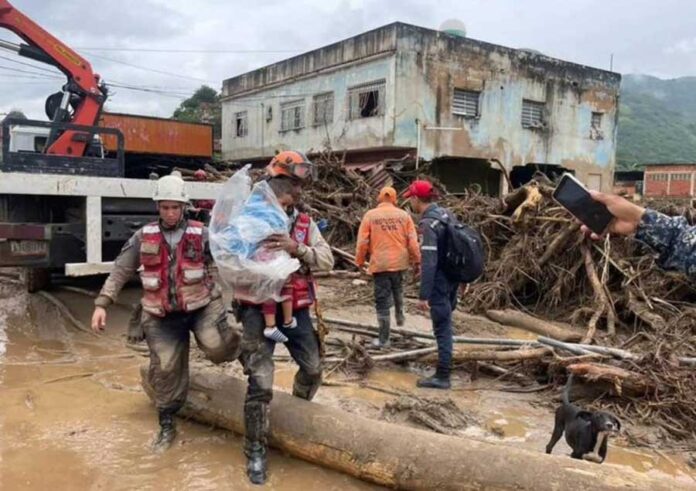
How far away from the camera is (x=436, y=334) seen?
525cm

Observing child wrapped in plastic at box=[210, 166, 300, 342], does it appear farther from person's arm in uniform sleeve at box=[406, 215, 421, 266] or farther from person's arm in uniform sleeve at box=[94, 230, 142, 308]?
person's arm in uniform sleeve at box=[406, 215, 421, 266]

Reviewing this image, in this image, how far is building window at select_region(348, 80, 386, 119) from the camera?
19156 millimetres

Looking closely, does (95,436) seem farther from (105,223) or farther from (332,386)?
(105,223)

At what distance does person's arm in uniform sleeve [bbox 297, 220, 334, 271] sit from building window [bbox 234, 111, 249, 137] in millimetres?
23474

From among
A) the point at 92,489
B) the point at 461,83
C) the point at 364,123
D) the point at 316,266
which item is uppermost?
the point at 461,83

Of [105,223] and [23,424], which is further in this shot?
[105,223]

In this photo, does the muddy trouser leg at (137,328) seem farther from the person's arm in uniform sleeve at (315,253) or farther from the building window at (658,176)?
the building window at (658,176)

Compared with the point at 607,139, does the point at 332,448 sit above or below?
below

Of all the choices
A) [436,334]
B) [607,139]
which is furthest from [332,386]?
[607,139]

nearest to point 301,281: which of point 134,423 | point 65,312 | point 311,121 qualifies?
point 134,423

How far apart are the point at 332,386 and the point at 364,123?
15633mm

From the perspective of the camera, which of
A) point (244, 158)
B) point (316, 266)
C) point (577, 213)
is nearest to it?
point (577, 213)

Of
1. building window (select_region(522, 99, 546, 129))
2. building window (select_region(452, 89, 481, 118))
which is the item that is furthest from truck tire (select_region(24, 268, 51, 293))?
building window (select_region(522, 99, 546, 129))

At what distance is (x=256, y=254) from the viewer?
3.43 metres
